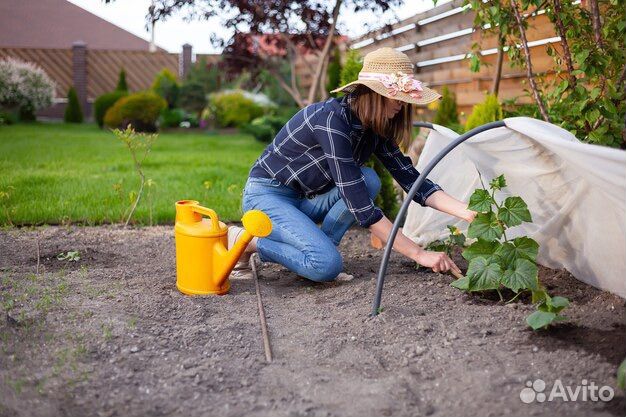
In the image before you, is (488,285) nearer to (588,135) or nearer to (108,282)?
(588,135)

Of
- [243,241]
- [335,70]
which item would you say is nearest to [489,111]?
[243,241]

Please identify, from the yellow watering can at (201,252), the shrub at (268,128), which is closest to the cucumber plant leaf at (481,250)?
the yellow watering can at (201,252)

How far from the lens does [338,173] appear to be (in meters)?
2.69

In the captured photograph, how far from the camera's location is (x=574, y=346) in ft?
6.89

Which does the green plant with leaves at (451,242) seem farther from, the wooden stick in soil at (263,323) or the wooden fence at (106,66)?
the wooden fence at (106,66)

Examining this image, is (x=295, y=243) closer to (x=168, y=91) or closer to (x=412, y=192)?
(x=412, y=192)

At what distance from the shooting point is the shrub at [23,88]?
13.2m

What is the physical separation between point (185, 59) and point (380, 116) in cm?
1589

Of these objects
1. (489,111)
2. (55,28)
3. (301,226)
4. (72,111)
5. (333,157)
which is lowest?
(72,111)

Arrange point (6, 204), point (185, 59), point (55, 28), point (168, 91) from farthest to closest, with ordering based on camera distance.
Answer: point (185, 59) → point (55, 28) → point (168, 91) → point (6, 204)

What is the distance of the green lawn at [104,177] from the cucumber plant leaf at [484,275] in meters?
2.17

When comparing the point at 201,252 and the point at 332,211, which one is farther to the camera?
the point at 332,211

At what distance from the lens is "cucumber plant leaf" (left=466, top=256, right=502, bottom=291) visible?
97.4 inches

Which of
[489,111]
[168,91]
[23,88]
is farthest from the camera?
[168,91]
